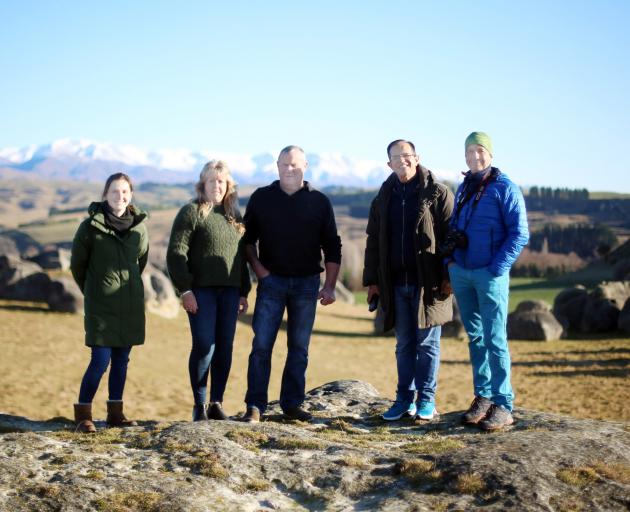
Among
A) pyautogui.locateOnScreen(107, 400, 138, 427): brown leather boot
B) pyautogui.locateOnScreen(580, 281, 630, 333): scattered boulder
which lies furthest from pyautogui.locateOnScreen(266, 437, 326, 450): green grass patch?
pyautogui.locateOnScreen(580, 281, 630, 333): scattered boulder

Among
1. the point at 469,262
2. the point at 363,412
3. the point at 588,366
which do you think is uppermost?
Result: the point at 469,262

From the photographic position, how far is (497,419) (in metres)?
5.94

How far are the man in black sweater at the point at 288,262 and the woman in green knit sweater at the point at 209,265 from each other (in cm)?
22

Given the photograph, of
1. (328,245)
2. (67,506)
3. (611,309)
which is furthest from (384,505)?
(611,309)

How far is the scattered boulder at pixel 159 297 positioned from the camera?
2562 centimetres

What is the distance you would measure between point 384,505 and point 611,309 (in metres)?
24.0

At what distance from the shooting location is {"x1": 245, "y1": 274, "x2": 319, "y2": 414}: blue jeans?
6.48m

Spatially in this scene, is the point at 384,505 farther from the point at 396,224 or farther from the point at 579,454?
the point at 396,224

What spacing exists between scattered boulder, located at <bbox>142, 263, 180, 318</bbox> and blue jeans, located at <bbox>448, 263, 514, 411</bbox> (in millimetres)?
20146

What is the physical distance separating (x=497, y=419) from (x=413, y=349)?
3.19 feet

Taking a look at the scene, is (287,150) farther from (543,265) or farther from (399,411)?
(543,265)

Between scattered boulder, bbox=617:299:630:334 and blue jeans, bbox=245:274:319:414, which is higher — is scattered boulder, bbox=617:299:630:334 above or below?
below

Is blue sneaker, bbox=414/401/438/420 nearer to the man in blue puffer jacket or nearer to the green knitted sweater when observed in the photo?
the man in blue puffer jacket

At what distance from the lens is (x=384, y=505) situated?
4133 millimetres
